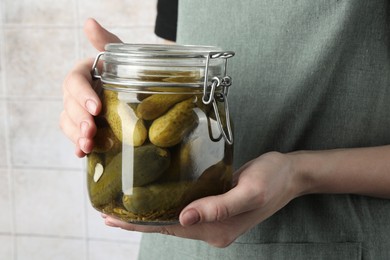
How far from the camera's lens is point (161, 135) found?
46cm

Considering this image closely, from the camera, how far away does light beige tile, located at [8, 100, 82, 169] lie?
1.33m

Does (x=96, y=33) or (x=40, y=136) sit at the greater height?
(x=96, y=33)

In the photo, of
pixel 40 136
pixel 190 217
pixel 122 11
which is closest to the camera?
pixel 190 217

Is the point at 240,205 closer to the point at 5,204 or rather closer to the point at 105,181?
the point at 105,181

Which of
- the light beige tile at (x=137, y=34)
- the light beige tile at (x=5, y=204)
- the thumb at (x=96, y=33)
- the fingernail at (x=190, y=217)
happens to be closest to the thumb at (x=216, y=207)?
the fingernail at (x=190, y=217)

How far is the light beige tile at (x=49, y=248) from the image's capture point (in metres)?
1.38

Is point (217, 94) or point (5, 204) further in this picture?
point (5, 204)

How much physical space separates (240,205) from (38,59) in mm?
956

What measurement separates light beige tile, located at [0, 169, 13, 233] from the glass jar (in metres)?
0.97

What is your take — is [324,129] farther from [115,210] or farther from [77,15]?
[77,15]

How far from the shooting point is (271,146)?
63cm

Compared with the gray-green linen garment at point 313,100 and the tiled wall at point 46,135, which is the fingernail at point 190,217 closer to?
the gray-green linen garment at point 313,100

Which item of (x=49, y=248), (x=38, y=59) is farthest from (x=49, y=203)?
(x=38, y=59)

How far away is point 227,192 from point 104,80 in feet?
0.49
